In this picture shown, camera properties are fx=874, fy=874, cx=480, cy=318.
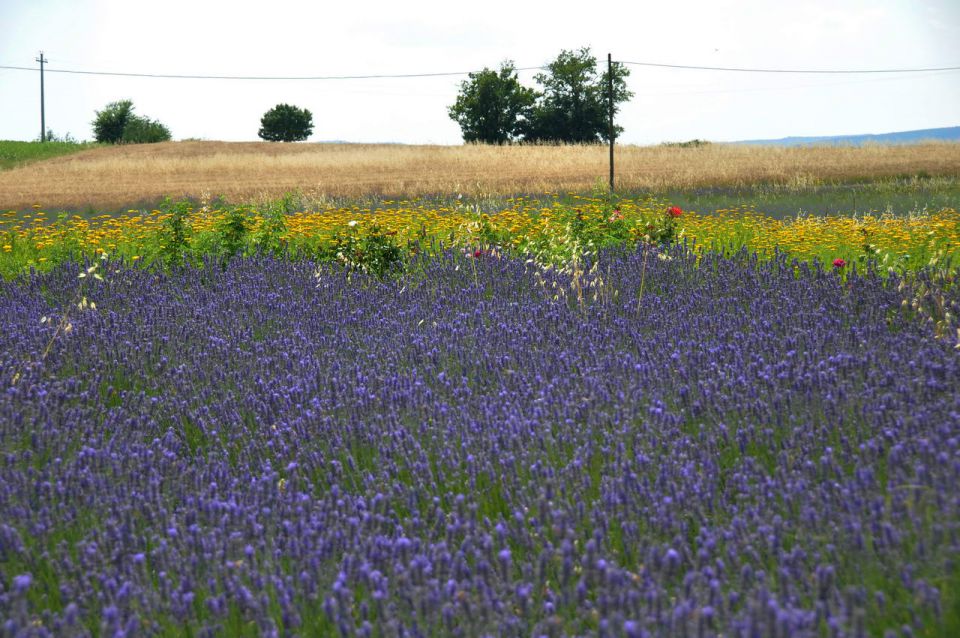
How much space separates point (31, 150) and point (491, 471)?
5524cm

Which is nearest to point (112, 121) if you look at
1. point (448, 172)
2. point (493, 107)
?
point (493, 107)

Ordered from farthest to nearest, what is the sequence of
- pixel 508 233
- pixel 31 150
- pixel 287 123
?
pixel 287 123 < pixel 31 150 < pixel 508 233

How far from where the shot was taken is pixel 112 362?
448cm

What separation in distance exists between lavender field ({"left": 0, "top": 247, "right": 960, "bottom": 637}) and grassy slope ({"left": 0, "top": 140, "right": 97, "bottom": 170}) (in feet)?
153

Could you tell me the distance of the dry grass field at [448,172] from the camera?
75.1 ft

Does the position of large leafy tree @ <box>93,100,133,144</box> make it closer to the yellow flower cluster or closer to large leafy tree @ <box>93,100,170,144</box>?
large leafy tree @ <box>93,100,170,144</box>

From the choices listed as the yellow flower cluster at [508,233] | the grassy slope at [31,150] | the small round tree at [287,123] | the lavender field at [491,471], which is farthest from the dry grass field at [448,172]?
the small round tree at [287,123]

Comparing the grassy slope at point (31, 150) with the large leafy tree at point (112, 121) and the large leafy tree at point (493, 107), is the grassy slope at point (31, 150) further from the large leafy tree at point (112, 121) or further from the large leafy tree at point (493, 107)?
the large leafy tree at point (493, 107)

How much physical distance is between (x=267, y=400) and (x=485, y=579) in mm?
1936

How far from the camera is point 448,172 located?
96.3ft

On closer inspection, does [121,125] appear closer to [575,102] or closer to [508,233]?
[575,102]

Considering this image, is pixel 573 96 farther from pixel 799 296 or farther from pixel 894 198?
pixel 799 296

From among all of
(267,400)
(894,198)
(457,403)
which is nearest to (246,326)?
(267,400)

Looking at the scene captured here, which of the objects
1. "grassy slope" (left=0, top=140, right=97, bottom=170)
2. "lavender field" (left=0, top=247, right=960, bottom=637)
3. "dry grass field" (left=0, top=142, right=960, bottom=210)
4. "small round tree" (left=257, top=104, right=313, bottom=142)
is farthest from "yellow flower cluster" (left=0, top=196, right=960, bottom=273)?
"small round tree" (left=257, top=104, right=313, bottom=142)
